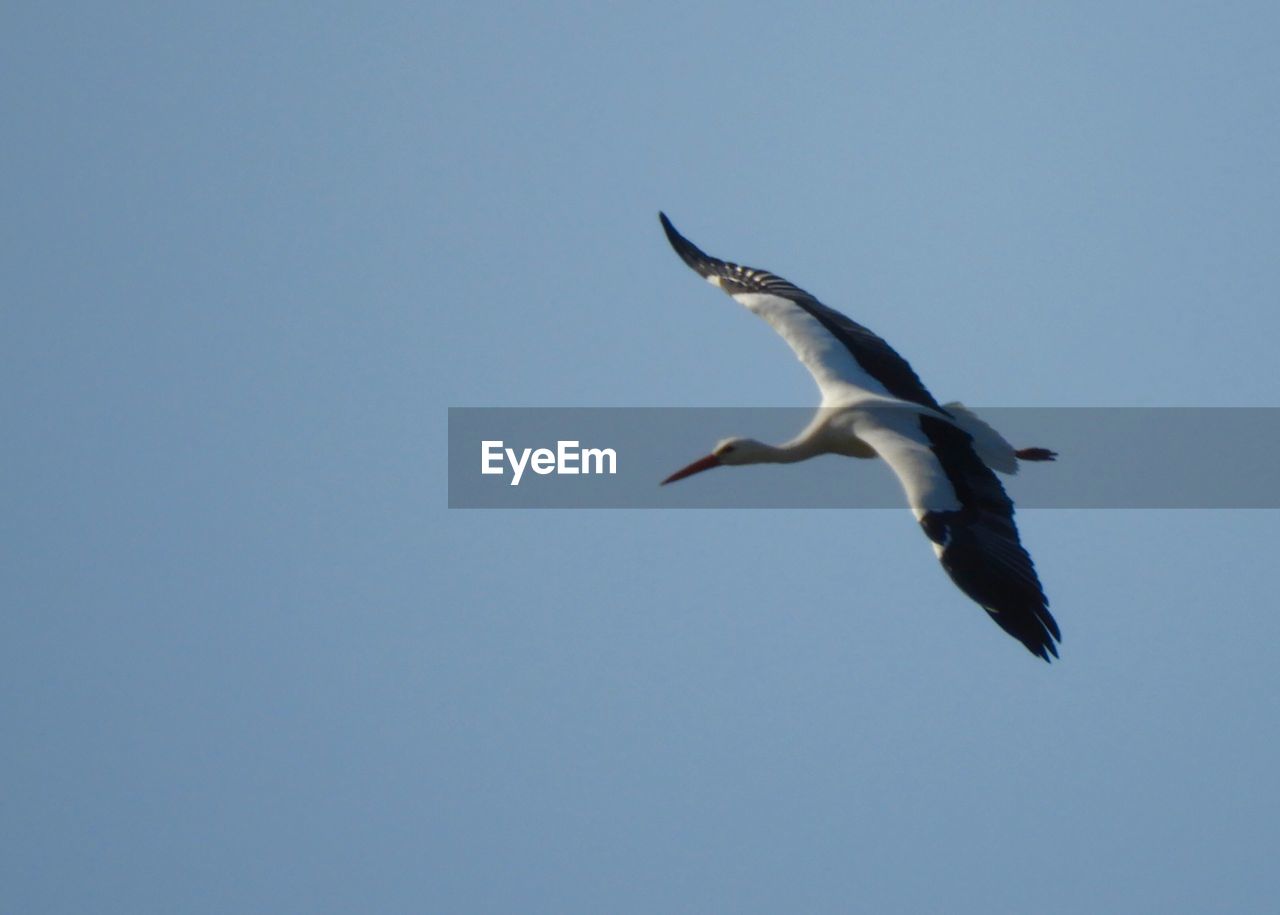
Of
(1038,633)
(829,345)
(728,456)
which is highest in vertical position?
(829,345)

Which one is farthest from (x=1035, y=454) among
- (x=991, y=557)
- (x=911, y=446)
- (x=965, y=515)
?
(x=991, y=557)

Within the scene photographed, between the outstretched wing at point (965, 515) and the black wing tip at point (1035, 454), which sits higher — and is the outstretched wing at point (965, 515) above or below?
below

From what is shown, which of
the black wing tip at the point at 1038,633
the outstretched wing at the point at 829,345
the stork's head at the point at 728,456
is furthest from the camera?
the stork's head at the point at 728,456

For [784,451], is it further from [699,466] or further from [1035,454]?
[1035,454]

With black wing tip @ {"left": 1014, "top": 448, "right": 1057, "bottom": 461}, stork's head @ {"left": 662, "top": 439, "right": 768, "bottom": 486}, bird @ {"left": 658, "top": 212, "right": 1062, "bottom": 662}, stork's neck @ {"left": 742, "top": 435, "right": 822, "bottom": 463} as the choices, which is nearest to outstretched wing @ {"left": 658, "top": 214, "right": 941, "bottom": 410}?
bird @ {"left": 658, "top": 212, "right": 1062, "bottom": 662}

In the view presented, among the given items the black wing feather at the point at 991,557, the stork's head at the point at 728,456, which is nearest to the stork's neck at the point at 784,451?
the stork's head at the point at 728,456

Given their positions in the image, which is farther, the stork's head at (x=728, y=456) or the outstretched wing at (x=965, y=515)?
the stork's head at (x=728, y=456)

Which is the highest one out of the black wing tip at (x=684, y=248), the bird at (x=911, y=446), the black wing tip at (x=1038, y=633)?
the black wing tip at (x=684, y=248)

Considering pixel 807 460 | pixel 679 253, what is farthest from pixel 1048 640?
pixel 679 253

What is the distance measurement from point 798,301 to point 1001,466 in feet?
7.10

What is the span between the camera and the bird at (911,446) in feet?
46.4

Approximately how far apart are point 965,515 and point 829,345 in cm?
250

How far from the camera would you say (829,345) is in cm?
1670

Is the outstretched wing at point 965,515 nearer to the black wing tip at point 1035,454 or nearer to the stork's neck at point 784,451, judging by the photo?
the stork's neck at point 784,451
